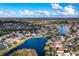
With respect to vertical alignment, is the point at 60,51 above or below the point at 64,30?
below

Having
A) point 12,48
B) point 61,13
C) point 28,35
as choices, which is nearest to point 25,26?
point 28,35

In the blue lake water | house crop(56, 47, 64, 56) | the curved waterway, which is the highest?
the blue lake water

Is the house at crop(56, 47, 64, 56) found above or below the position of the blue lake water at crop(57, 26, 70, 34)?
below

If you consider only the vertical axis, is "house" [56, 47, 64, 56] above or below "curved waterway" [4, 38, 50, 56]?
below

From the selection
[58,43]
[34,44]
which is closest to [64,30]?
[58,43]

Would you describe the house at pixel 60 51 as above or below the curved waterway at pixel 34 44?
below

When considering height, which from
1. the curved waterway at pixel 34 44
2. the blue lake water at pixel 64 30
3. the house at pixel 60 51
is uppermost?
the blue lake water at pixel 64 30

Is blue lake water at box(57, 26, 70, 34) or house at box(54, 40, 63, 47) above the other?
blue lake water at box(57, 26, 70, 34)

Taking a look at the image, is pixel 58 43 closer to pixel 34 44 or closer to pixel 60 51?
pixel 60 51

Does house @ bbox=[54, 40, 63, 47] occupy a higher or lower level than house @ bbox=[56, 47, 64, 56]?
higher

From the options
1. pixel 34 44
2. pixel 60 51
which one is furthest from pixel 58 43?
pixel 34 44

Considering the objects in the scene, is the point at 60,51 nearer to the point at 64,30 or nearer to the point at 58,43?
the point at 58,43
